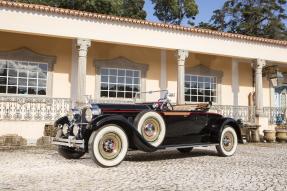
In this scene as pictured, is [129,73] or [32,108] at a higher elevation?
[129,73]

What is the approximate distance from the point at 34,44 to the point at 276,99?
12.3m

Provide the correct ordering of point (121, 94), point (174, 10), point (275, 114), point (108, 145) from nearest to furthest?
1. point (108, 145)
2. point (121, 94)
3. point (275, 114)
4. point (174, 10)

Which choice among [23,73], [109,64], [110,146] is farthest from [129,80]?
[110,146]

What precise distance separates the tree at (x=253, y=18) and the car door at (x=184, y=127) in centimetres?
2416

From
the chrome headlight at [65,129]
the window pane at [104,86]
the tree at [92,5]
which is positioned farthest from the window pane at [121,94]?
the tree at [92,5]

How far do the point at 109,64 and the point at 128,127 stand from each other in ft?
25.6

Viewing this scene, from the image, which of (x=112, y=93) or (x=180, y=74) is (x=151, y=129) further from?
(x=112, y=93)

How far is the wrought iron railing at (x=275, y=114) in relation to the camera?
16047 mm

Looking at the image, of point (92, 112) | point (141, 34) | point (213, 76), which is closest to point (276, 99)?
point (213, 76)

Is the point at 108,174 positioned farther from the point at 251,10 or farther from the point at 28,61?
the point at 251,10

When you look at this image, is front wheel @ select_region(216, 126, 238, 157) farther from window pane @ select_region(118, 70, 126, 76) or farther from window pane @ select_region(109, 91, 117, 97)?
window pane @ select_region(118, 70, 126, 76)

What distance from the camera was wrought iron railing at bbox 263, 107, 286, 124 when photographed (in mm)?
16047

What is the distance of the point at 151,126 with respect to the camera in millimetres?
6848

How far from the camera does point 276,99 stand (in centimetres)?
1820
